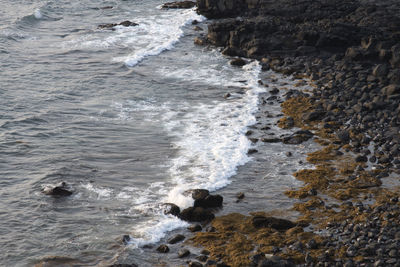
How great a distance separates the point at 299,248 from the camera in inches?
498

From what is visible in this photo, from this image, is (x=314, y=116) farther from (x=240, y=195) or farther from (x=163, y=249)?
(x=163, y=249)

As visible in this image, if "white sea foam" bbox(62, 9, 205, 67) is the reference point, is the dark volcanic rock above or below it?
below

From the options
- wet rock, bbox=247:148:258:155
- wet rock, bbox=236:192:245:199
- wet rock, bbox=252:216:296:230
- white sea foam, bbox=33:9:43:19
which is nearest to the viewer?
wet rock, bbox=252:216:296:230

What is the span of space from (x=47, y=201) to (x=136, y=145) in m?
4.56

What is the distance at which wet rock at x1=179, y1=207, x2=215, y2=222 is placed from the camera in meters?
14.3

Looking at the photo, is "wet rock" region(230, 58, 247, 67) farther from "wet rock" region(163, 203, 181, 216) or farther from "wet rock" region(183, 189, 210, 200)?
"wet rock" region(163, 203, 181, 216)

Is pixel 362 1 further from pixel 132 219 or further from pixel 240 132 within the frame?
pixel 132 219

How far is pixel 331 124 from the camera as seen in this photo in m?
20.0

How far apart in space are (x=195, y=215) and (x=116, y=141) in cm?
627

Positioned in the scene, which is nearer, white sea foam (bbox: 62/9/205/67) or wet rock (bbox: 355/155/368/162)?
wet rock (bbox: 355/155/368/162)

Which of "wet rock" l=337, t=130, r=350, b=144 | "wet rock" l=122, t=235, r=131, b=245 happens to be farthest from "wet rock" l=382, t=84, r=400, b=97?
"wet rock" l=122, t=235, r=131, b=245

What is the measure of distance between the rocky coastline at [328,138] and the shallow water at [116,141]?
836 millimetres

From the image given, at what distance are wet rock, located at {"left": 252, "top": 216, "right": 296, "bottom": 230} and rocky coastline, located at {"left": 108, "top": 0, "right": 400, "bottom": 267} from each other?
0.02m

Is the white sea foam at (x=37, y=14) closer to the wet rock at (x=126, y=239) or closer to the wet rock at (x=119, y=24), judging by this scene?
the wet rock at (x=119, y=24)
